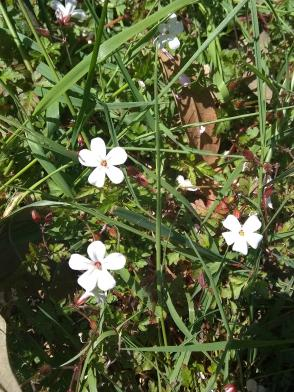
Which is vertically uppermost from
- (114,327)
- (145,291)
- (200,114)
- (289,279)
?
(200,114)

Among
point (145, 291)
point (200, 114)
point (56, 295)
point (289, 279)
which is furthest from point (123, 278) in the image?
point (200, 114)

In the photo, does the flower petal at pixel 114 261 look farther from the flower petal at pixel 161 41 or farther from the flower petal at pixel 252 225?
the flower petal at pixel 161 41

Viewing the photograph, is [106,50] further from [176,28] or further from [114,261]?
[114,261]

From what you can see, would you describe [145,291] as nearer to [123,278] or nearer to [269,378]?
[123,278]

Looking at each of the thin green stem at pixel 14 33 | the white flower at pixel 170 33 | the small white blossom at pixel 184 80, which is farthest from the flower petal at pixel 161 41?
the thin green stem at pixel 14 33

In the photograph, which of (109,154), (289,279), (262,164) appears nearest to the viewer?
(109,154)

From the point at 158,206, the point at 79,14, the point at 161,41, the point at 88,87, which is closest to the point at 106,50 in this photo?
the point at 88,87

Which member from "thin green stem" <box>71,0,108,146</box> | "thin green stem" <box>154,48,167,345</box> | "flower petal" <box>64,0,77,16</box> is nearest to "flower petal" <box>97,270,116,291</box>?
"thin green stem" <box>154,48,167,345</box>

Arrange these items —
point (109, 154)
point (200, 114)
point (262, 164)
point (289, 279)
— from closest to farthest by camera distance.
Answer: point (109, 154) → point (262, 164) → point (289, 279) → point (200, 114)
